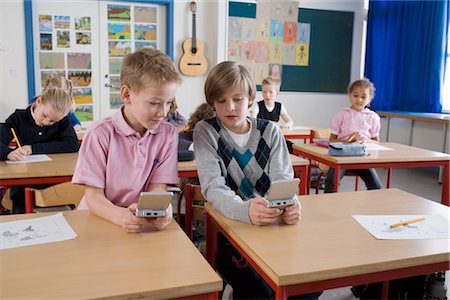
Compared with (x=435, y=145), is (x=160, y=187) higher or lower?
higher

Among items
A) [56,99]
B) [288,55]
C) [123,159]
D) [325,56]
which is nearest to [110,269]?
[123,159]

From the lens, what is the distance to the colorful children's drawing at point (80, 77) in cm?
539

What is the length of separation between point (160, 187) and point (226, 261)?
1.21 ft

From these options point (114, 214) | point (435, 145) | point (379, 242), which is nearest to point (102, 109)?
point (435, 145)

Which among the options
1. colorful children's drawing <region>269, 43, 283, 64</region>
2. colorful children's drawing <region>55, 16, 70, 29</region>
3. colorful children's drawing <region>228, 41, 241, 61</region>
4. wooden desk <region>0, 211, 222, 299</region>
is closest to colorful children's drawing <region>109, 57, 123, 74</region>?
colorful children's drawing <region>55, 16, 70, 29</region>

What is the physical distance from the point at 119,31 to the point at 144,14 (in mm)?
393

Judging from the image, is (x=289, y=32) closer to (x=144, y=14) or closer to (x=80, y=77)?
(x=144, y=14)

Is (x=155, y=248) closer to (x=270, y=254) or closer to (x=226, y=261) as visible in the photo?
(x=270, y=254)

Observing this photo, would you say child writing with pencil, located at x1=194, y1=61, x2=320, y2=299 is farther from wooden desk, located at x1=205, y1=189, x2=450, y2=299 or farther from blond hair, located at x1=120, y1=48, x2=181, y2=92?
blond hair, located at x1=120, y1=48, x2=181, y2=92

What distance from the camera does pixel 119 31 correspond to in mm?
5492

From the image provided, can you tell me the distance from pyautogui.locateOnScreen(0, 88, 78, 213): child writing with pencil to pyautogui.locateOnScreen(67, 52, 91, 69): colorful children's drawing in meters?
2.91

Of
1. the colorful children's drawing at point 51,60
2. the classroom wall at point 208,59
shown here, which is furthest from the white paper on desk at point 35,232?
the colorful children's drawing at point 51,60

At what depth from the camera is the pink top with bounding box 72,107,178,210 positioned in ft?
4.66

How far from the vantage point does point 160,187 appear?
1501 mm
